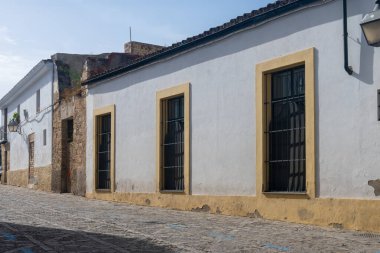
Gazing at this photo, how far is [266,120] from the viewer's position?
10875 millimetres

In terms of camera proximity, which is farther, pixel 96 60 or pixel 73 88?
pixel 73 88

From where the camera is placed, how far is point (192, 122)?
513 inches

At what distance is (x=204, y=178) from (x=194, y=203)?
0.65 meters

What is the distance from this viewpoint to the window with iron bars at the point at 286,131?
1019 centimetres

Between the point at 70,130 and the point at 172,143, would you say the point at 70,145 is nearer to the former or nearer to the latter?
the point at 70,130

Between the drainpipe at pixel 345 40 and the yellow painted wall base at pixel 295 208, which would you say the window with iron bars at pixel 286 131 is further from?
the drainpipe at pixel 345 40

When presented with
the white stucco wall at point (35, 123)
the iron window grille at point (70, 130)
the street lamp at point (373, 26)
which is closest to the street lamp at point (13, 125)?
the white stucco wall at point (35, 123)

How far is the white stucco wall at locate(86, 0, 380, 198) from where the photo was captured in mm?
8922

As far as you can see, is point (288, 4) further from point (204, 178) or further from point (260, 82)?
point (204, 178)

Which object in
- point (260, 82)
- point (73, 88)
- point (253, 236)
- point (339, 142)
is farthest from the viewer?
point (73, 88)

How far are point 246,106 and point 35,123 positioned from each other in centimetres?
1617

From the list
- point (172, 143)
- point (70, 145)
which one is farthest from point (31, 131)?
point (172, 143)

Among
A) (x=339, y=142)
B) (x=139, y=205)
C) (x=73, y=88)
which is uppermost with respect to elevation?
(x=73, y=88)

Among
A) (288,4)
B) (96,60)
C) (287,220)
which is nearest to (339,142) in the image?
(287,220)
